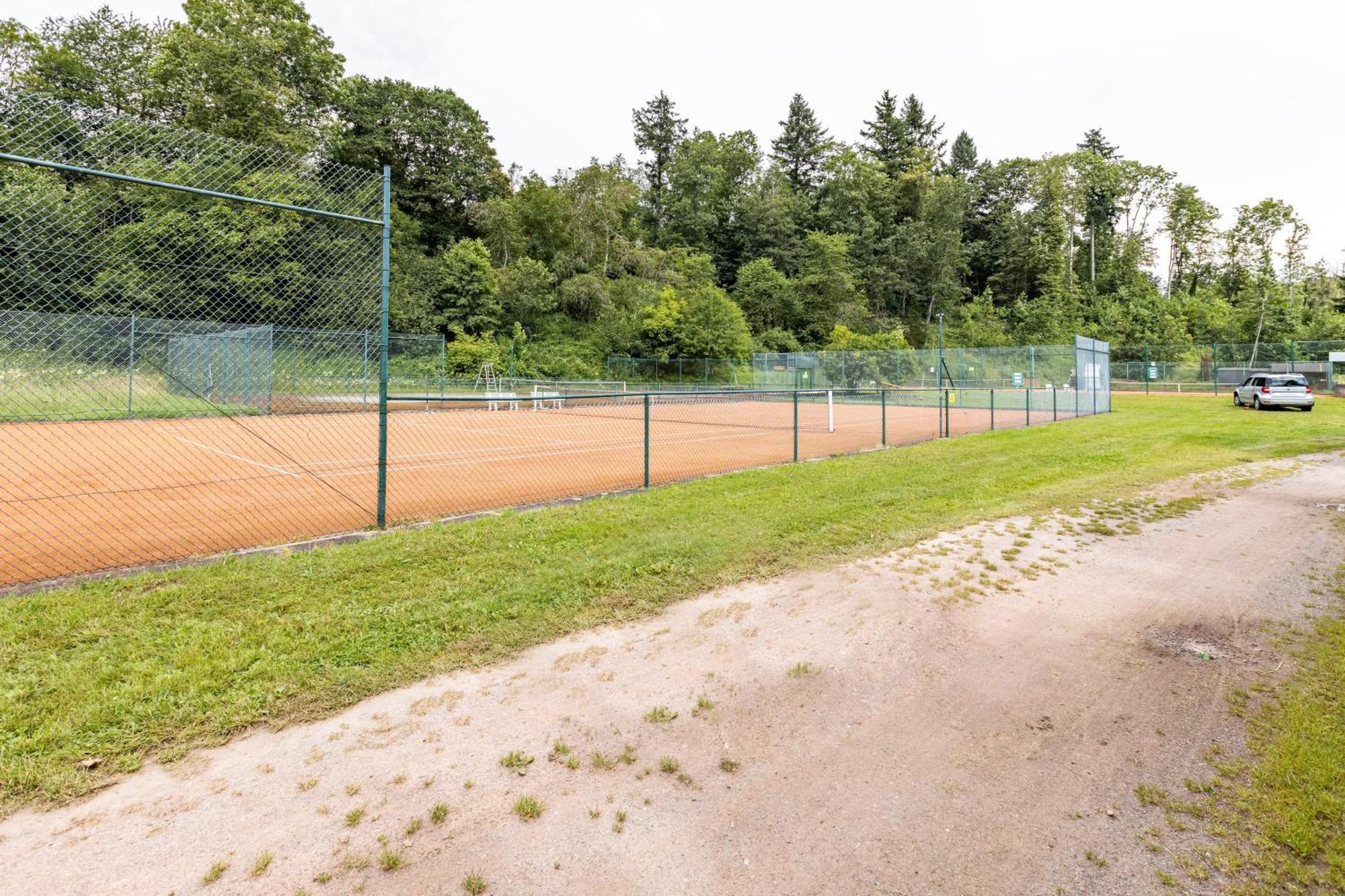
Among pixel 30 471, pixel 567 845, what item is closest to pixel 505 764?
pixel 567 845

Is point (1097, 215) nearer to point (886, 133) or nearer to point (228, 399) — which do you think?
point (886, 133)

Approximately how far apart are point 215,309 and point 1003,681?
2240 centimetres

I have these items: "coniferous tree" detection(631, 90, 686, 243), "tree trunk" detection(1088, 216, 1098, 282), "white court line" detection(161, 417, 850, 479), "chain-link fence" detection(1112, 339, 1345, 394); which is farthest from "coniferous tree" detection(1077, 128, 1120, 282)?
"white court line" detection(161, 417, 850, 479)

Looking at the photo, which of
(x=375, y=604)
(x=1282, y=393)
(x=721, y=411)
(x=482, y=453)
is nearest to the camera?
(x=375, y=604)

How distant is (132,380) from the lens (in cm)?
1680

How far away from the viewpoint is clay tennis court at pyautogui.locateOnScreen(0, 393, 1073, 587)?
629 centimetres

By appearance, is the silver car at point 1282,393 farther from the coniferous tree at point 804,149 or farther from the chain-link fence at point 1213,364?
the coniferous tree at point 804,149

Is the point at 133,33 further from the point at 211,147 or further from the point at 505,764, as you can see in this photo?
the point at 505,764

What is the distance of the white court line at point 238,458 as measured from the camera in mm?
10320

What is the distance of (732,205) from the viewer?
2446 inches

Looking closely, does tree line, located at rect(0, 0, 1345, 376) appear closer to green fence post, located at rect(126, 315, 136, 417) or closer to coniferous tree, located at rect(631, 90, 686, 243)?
coniferous tree, located at rect(631, 90, 686, 243)

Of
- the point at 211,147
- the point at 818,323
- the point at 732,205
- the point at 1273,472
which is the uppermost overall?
the point at 732,205

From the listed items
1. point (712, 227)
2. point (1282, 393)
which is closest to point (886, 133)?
point (712, 227)

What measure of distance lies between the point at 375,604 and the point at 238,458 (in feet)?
32.0
